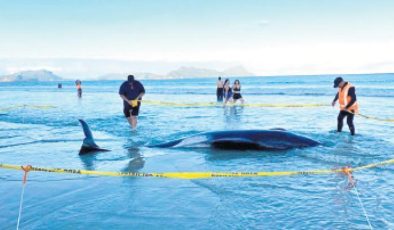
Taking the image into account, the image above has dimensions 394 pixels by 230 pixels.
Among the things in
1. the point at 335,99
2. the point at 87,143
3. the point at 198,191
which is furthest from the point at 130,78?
the point at 198,191

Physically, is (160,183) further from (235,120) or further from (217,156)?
(235,120)

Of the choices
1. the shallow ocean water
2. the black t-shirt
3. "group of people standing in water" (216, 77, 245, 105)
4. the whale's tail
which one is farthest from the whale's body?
"group of people standing in water" (216, 77, 245, 105)

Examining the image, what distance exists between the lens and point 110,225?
16.3ft

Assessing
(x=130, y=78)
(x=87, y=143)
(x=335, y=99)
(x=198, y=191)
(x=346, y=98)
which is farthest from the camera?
(x=130, y=78)

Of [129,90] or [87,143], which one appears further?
[129,90]

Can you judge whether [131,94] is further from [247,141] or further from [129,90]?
[247,141]

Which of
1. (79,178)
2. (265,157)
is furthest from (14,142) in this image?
(265,157)

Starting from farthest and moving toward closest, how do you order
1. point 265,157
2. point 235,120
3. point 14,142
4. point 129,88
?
point 235,120, point 129,88, point 14,142, point 265,157

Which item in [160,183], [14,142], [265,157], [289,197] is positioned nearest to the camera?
[289,197]

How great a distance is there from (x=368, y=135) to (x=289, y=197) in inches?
284

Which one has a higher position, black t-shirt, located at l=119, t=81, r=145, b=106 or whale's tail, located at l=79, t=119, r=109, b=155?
black t-shirt, located at l=119, t=81, r=145, b=106

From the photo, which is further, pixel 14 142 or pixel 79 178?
pixel 14 142

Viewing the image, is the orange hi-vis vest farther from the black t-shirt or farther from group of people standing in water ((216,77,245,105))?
group of people standing in water ((216,77,245,105))

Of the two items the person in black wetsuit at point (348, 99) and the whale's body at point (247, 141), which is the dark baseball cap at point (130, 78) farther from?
the person in black wetsuit at point (348, 99)
